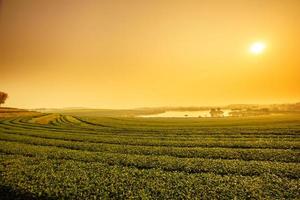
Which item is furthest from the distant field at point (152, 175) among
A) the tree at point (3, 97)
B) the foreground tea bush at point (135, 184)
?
the tree at point (3, 97)

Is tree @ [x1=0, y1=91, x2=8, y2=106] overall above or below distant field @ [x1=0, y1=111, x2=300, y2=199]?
above

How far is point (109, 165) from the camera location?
2431cm

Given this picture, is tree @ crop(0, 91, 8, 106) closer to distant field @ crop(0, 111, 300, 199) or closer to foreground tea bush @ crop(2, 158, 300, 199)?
distant field @ crop(0, 111, 300, 199)

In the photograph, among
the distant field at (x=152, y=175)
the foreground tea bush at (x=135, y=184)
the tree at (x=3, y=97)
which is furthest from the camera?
the tree at (x=3, y=97)

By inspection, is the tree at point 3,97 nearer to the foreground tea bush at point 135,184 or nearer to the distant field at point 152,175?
the distant field at point 152,175

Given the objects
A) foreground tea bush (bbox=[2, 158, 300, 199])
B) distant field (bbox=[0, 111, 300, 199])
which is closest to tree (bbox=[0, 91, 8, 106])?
distant field (bbox=[0, 111, 300, 199])

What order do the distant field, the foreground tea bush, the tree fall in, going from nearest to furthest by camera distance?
the foreground tea bush → the distant field → the tree

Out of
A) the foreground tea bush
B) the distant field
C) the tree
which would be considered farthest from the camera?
the tree

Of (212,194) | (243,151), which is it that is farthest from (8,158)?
(243,151)

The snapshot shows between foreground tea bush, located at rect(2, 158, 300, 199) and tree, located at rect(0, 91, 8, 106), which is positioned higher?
tree, located at rect(0, 91, 8, 106)

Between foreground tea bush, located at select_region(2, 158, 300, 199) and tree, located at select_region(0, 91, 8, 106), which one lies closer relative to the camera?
foreground tea bush, located at select_region(2, 158, 300, 199)

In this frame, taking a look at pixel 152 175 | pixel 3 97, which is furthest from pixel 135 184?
pixel 3 97

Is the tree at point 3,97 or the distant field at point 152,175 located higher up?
the tree at point 3,97

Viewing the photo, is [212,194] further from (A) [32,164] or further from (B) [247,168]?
(A) [32,164]
